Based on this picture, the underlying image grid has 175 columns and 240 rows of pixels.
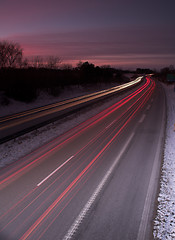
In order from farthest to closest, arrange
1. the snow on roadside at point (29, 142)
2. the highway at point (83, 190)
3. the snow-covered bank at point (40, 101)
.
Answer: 1. the snow-covered bank at point (40, 101)
2. the snow on roadside at point (29, 142)
3. the highway at point (83, 190)

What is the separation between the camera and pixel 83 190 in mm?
7160

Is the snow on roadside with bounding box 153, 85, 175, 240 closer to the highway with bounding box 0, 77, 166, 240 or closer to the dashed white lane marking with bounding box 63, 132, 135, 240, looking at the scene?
the highway with bounding box 0, 77, 166, 240

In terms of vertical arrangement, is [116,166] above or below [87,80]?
below

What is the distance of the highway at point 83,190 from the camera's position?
5.33 metres

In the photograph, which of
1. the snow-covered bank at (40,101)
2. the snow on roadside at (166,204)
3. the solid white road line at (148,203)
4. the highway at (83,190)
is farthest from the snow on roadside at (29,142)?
the snow-covered bank at (40,101)

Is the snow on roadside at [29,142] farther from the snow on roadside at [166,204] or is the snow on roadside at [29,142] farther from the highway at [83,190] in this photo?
the snow on roadside at [166,204]

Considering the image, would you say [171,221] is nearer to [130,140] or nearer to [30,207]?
[30,207]

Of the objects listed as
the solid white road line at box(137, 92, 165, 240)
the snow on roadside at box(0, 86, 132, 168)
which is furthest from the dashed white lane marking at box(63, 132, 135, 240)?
the snow on roadside at box(0, 86, 132, 168)

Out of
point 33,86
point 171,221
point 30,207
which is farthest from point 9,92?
point 171,221

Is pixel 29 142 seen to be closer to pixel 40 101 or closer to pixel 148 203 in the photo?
pixel 148 203

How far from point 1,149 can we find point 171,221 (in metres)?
10.0

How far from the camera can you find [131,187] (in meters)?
7.37

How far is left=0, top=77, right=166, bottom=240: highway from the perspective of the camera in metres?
5.33

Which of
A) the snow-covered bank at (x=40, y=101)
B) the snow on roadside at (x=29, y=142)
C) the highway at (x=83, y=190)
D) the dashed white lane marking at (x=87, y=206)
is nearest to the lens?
the dashed white lane marking at (x=87, y=206)
